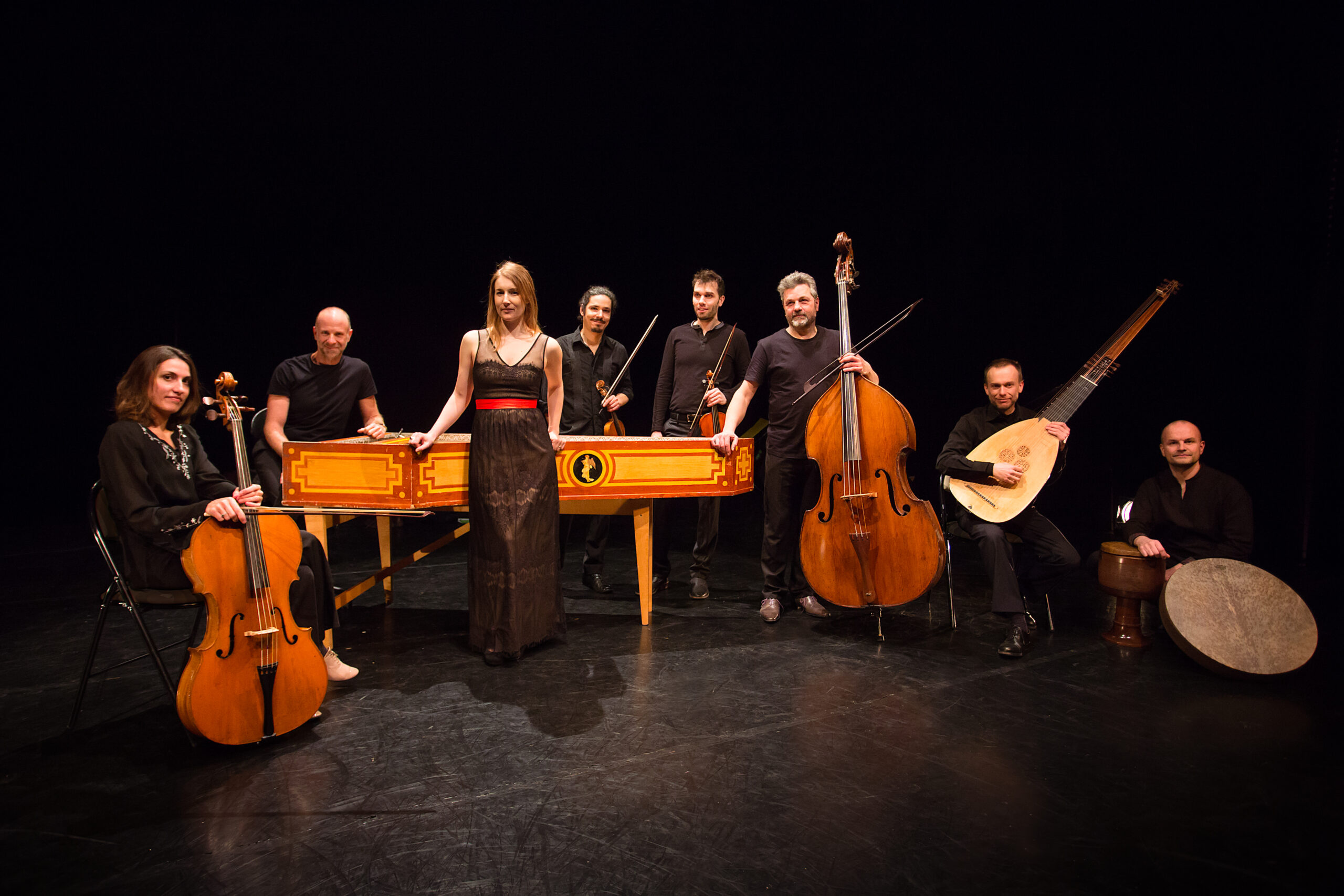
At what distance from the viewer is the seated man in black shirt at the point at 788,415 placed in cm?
331

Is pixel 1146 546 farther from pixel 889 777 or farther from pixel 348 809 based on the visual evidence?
pixel 348 809

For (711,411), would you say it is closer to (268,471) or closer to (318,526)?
(318,526)

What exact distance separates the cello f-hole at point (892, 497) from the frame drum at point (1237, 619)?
102cm

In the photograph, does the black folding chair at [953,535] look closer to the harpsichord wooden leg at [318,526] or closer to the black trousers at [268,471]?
the harpsichord wooden leg at [318,526]

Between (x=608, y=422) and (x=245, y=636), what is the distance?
230 cm

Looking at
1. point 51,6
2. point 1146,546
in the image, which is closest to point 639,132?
point 51,6

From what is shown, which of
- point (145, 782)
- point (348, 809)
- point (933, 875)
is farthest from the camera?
point (145, 782)

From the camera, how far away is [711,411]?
3639 millimetres

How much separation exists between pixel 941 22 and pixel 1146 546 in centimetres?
395

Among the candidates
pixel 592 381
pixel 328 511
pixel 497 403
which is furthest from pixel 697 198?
pixel 328 511

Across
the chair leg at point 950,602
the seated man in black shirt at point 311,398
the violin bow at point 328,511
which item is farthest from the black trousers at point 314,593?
the chair leg at point 950,602

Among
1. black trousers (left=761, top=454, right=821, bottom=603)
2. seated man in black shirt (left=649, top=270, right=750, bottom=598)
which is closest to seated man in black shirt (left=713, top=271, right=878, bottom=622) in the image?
black trousers (left=761, top=454, right=821, bottom=603)

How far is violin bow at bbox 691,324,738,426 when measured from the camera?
3711 millimetres

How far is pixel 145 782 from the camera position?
190 cm
